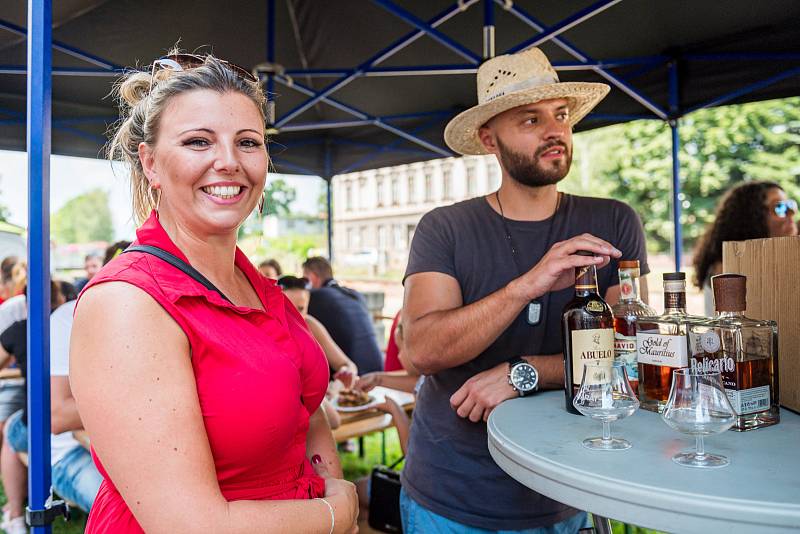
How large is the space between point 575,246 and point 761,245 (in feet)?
1.48

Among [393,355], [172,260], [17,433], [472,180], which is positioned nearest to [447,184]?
[472,180]

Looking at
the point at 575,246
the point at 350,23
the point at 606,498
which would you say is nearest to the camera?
the point at 606,498

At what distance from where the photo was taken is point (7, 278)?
12.5ft

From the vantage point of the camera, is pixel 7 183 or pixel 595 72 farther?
pixel 595 72

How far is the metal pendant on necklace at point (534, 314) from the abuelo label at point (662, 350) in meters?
0.40

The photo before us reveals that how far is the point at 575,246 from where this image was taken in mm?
1324

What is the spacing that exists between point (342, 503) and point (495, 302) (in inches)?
23.6

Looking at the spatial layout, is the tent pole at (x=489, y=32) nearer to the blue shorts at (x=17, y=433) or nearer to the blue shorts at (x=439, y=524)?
the blue shorts at (x=439, y=524)

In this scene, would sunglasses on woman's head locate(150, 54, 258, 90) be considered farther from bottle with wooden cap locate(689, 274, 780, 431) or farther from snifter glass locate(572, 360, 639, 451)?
bottle with wooden cap locate(689, 274, 780, 431)

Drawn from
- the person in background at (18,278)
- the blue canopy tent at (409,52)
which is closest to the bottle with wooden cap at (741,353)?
the blue canopy tent at (409,52)

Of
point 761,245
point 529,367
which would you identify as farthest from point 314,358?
point 761,245

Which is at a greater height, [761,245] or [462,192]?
[462,192]

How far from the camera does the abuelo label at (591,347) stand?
4.15 ft

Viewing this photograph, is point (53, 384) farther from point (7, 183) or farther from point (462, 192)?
point (462, 192)
